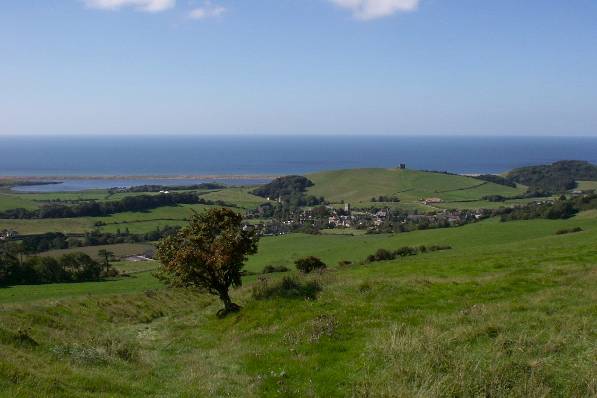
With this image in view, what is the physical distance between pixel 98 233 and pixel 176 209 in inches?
1401

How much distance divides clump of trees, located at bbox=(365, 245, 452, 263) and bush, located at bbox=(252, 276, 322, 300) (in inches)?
1436

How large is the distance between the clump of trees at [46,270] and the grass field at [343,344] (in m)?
27.1

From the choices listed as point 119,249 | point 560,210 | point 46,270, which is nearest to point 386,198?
point 560,210

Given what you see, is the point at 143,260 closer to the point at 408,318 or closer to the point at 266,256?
the point at 266,256

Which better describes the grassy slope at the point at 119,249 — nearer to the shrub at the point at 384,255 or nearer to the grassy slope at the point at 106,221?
the grassy slope at the point at 106,221

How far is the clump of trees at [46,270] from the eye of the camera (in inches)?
2045

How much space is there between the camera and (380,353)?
13625 mm

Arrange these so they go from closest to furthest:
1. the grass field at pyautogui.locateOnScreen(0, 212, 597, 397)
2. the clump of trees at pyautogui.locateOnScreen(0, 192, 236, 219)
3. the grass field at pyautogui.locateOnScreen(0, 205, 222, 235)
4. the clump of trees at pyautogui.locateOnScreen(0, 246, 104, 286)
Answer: the grass field at pyautogui.locateOnScreen(0, 212, 597, 397) → the clump of trees at pyautogui.locateOnScreen(0, 246, 104, 286) → the grass field at pyautogui.locateOnScreen(0, 205, 222, 235) → the clump of trees at pyautogui.locateOnScreen(0, 192, 236, 219)

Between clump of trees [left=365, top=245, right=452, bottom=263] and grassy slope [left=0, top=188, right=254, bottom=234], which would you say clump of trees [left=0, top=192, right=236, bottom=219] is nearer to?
grassy slope [left=0, top=188, right=254, bottom=234]

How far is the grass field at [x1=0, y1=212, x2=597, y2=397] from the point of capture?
11.5m

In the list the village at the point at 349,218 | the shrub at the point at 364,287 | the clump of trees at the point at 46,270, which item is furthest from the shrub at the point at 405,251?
the shrub at the point at 364,287

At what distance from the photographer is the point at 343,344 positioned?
15.5 metres

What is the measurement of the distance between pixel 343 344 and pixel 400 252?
49.6 metres

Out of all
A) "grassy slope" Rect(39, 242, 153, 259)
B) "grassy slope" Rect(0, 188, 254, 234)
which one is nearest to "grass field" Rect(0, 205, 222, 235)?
"grassy slope" Rect(0, 188, 254, 234)
